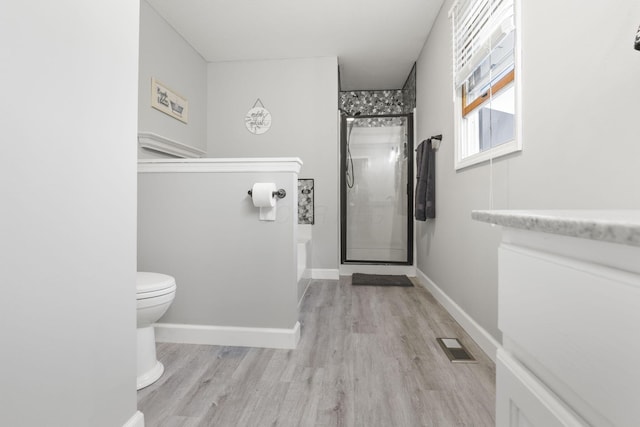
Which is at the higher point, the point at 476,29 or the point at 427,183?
the point at 476,29

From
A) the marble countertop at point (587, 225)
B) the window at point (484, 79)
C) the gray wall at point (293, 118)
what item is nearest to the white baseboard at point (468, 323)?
the marble countertop at point (587, 225)

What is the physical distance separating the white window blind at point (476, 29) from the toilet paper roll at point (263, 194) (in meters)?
1.38

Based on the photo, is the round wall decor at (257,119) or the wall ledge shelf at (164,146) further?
the round wall decor at (257,119)

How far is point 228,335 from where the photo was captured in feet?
6.09

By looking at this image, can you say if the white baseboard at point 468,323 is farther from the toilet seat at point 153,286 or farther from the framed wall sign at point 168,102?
the framed wall sign at point 168,102

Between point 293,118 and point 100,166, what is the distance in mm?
2889

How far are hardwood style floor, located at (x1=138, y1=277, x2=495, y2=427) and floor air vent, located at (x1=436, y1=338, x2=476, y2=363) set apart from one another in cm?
4

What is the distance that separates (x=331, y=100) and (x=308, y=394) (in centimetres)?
302

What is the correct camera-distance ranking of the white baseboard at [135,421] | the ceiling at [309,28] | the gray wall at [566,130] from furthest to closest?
the ceiling at [309,28] < the white baseboard at [135,421] < the gray wall at [566,130]

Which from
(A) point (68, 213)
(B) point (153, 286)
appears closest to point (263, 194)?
(B) point (153, 286)

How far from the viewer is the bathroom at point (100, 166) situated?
27.3 inches

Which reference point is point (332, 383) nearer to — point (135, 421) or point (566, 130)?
point (135, 421)

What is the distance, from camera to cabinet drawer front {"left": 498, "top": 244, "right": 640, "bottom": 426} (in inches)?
13.0

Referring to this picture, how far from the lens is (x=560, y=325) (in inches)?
17.2
